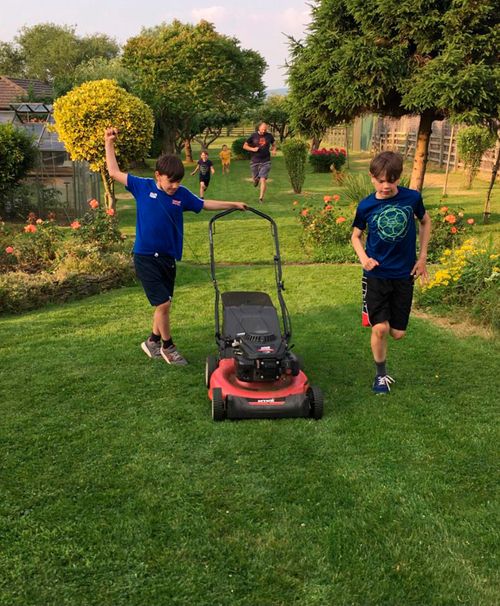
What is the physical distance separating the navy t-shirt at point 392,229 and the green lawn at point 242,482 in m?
1.05

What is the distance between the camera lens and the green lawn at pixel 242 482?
2.61 meters

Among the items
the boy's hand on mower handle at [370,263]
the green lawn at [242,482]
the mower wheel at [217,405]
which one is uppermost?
the boy's hand on mower handle at [370,263]

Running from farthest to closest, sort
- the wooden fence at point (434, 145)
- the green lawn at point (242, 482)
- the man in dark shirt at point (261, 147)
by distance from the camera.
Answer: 1. the wooden fence at point (434, 145)
2. the man in dark shirt at point (261, 147)
3. the green lawn at point (242, 482)

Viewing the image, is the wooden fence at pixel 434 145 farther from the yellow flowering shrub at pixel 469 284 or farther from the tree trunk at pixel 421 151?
the yellow flowering shrub at pixel 469 284

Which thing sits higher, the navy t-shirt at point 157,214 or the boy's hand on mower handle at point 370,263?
the navy t-shirt at point 157,214

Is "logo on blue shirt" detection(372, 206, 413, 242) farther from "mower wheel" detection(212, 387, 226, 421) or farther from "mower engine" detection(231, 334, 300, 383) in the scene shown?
"mower wheel" detection(212, 387, 226, 421)

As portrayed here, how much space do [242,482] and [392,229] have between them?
6.91ft

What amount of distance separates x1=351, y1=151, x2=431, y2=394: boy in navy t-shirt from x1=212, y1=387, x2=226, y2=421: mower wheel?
1344 mm

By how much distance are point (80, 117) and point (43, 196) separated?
8.24ft

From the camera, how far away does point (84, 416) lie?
4.13m

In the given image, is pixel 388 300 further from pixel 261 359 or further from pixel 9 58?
pixel 9 58

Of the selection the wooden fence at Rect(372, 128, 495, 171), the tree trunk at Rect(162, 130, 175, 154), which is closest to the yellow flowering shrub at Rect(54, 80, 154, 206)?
the wooden fence at Rect(372, 128, 495, 171)

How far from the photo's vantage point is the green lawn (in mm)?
2615

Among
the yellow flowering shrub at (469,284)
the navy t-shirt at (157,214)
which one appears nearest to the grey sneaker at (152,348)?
the navy t-shirt at (157,214)
